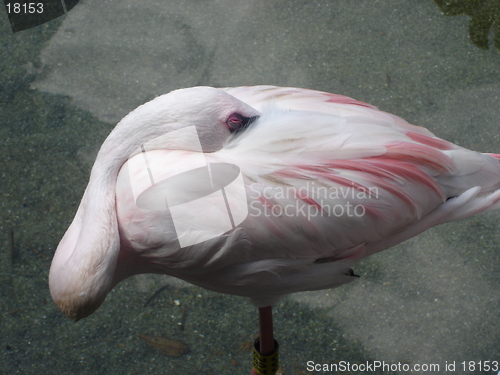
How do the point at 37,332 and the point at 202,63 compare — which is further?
the point at 202,63

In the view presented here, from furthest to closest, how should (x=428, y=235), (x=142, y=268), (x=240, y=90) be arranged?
(x=428, y=235), (x=240, y=90), (x=142, y=268)

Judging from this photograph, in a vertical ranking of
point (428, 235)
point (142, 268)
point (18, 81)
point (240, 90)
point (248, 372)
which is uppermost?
point (240, 90)

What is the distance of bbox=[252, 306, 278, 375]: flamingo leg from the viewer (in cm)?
196

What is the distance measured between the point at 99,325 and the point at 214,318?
46 cm

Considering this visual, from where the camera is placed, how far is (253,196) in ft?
5.04

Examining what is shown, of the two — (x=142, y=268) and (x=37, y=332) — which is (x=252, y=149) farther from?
(x=37, y=332)

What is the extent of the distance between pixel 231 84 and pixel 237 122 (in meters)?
1.44

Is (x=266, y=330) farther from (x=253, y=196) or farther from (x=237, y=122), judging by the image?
(x=237, y=122)

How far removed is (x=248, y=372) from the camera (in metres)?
2.22

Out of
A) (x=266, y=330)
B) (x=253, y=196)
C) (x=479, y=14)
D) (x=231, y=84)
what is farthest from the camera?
(x=479, y=14)

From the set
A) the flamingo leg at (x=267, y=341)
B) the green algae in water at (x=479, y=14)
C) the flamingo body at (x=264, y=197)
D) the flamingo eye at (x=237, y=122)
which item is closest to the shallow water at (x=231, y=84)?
the green algae in water at (x=479, y=14)

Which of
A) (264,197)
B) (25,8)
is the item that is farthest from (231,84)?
(264,197)

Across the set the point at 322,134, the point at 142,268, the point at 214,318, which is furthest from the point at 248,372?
the point at 322,134

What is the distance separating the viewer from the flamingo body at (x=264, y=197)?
153 cm
